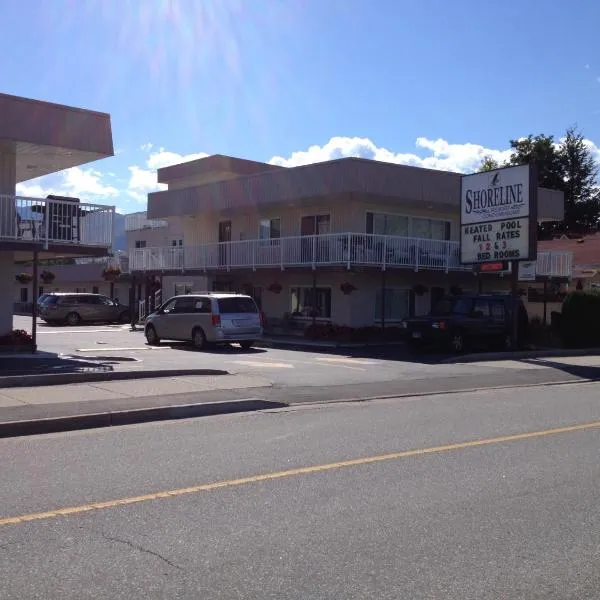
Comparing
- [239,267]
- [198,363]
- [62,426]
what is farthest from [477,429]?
[239,267]

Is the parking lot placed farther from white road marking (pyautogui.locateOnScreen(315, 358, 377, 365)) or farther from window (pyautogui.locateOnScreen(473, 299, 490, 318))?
window (pyautogui.locateOnScreen(473, 299, 490, 318))

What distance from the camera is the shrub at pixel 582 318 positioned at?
24375 mm

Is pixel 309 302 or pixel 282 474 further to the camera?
pixel 309 302

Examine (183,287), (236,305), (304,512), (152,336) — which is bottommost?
(304,512)

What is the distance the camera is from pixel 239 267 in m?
30.2

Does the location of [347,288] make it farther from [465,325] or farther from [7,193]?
[7,193]

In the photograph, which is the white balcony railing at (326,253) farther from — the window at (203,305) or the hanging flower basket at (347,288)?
the window at (203,305)

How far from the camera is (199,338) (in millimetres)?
22750

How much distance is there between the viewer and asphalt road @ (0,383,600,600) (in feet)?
14.9

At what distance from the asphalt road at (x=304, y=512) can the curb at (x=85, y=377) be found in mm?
3603

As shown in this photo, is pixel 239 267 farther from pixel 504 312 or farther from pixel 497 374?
pixel 497 374

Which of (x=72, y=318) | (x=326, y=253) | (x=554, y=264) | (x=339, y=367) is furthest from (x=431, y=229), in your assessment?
(x=72, y=318)

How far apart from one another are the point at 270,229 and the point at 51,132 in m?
15.2

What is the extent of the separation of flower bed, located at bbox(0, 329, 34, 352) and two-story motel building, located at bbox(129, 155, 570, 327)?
10504mm
